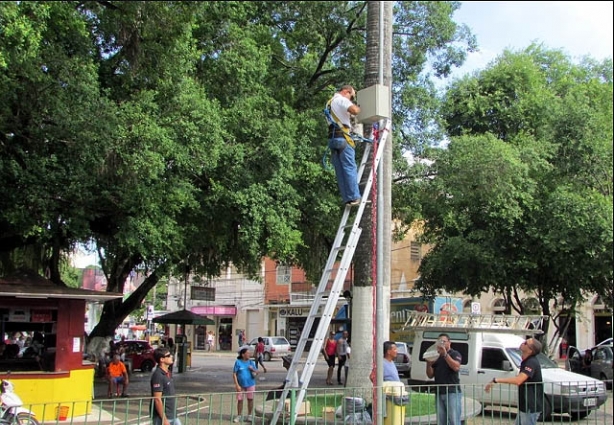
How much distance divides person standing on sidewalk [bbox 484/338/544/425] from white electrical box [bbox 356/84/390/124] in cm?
375

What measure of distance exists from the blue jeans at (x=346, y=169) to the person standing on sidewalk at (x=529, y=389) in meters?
3.16

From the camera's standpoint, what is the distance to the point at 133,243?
12.8 m

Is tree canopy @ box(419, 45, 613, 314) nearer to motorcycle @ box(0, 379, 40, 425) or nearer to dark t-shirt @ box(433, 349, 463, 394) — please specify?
dark t-shirt @ box(433, 349, 463, 394)

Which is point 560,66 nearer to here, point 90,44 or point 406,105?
point 406,105

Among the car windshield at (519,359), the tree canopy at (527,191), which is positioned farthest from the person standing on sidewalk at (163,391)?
the tree canopy at (527,191)

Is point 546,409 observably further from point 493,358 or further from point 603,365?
point 603,365

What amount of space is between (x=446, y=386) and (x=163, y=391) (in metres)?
3.67

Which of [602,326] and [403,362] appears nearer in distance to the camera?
[403,362]

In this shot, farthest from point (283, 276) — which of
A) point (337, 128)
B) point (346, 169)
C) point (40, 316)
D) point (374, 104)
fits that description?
point (374, 104)

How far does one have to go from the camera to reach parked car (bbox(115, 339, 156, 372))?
30.7 metres

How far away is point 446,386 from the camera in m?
8.20

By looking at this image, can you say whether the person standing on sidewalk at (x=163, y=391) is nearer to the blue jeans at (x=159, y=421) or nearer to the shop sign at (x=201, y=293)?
the blue jeans at (x=159, y=421)

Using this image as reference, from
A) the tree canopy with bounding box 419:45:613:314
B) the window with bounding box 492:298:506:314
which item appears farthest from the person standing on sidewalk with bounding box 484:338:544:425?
the window with bounding box 492:298:506:314

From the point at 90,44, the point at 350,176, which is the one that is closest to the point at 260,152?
the point at 90,44
